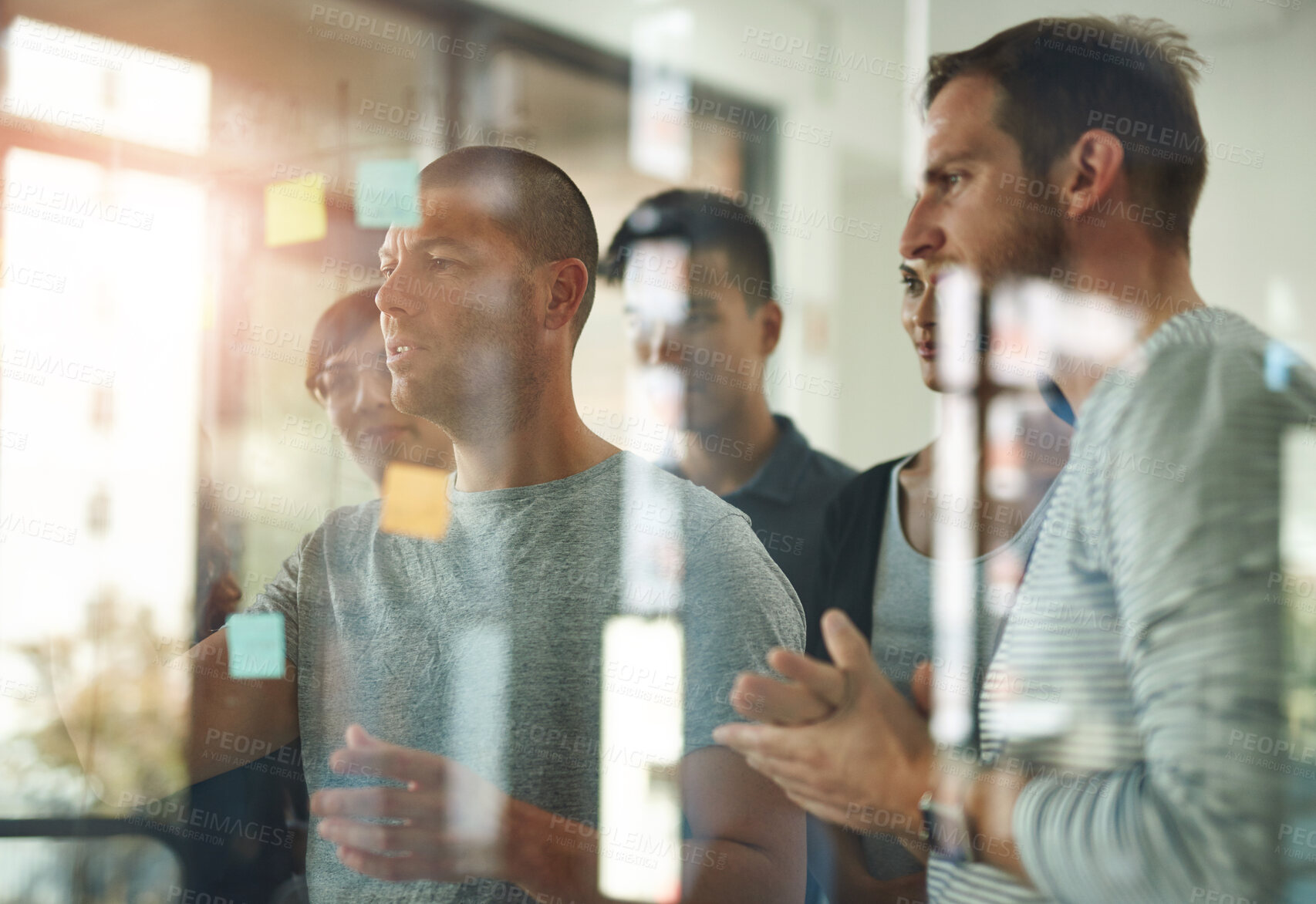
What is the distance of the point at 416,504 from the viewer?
125cm

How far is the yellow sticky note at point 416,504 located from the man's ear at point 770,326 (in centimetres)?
54

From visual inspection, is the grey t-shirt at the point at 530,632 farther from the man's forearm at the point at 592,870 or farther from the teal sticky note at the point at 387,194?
the teal sticky note at the point at 387,194

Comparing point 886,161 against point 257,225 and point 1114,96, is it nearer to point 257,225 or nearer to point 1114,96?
point 1114,96

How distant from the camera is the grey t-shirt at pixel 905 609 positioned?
3.60 ft

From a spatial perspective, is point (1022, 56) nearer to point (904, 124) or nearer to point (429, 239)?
point (904, 124)

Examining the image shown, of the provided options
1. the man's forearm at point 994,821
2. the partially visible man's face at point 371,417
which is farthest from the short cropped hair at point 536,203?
the man's forearm at point 994,821

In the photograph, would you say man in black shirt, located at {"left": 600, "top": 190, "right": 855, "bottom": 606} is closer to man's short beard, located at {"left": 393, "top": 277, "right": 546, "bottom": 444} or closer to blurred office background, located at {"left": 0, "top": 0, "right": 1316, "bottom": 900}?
blurred office background, located at {"left": 0, "top": 0, "right": 1316, "bottom": 900}

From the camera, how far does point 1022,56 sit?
3.69 feet

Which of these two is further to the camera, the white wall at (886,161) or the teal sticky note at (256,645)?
the teal sticky note at (256,645)

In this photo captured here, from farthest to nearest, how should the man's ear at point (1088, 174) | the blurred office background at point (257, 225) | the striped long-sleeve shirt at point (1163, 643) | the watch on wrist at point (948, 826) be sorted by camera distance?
the blurred office background at point (257, 225)
the man's ear at point (1088, 174)
the watch on wrist at point (948, 826)
the striped long-sleeve shirt at point (1163, 643)

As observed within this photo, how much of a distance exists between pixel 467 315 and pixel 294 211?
0.40m

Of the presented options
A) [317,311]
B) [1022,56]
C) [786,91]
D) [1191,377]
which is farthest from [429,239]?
[1191,377]

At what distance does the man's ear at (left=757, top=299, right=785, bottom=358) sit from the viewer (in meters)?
1.52

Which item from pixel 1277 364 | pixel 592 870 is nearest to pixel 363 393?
pixel 592 870
